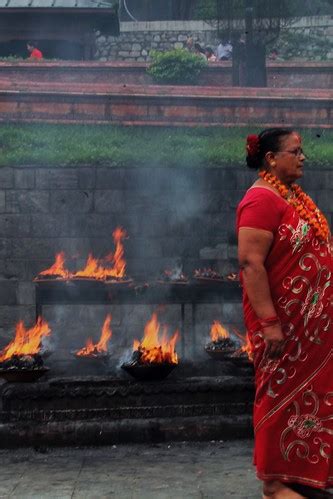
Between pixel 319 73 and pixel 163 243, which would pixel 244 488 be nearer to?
pixel 163 243

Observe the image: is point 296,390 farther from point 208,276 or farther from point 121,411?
point 208,276

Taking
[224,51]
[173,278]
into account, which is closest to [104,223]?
[173,278]

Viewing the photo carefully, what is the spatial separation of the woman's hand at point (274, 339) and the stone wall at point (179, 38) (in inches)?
911

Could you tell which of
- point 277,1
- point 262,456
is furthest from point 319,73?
point 262,456

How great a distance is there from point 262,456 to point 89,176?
7.61m

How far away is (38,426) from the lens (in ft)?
25.8

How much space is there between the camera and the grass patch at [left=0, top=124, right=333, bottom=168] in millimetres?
13094

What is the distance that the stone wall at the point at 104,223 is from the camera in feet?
42.4

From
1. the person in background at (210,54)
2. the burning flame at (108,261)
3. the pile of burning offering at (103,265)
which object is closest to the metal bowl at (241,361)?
the pile of burning offering at (103,265)

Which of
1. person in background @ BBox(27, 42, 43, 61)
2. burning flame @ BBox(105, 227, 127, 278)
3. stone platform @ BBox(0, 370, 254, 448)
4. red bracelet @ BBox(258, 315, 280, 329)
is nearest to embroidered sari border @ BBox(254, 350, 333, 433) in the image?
red bracelet @ BBox(258, 315, 280, 329)

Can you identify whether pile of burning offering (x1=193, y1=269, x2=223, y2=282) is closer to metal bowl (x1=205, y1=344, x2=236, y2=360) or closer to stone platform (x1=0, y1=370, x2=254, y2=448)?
metal bowl (x1=205, y1=344, x2=236, y2=360)

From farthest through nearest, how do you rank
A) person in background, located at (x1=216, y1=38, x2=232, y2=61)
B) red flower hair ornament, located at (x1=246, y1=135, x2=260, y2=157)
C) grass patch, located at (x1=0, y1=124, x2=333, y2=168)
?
person in background, located at (x1=216, y1=38, x2=232, y2=61) → grass patch, located at (x1=0, y1=124, x2=333, y2=168) → red flower hair ornament, located at (x1=246, y1=135, x2=260, y2=157)

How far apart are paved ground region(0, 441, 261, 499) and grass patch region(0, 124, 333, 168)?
584 cm

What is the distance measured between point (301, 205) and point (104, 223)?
7.17 m
